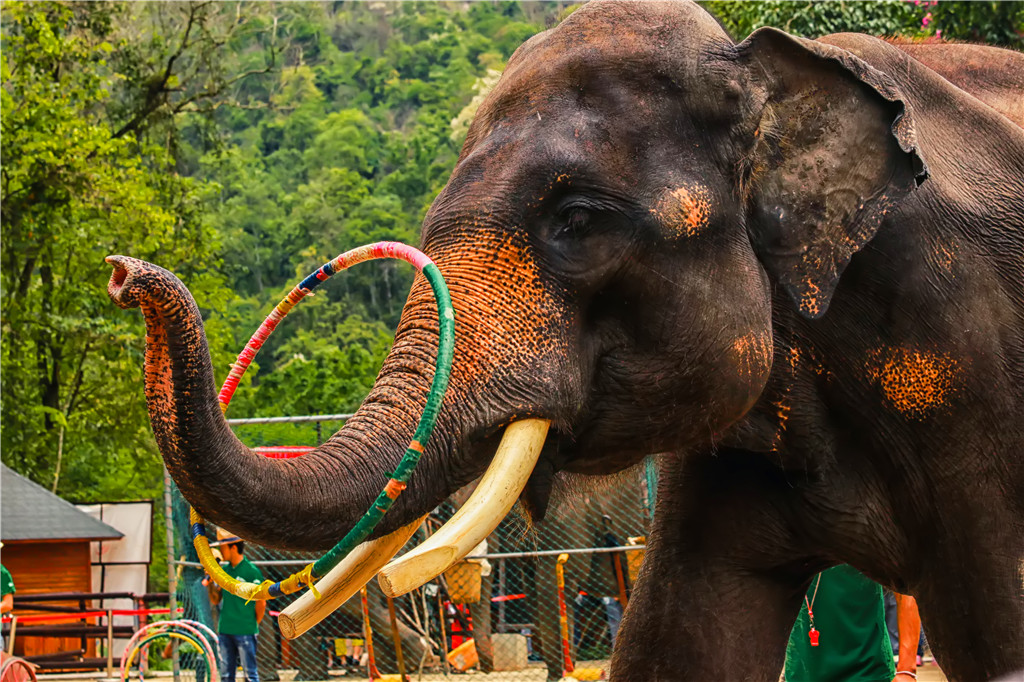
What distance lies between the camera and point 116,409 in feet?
72.9

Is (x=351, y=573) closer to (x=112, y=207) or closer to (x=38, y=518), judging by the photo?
(x=38, y=518)

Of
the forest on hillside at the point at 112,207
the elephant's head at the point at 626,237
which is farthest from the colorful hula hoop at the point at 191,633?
the elephant's head at the point at 626,237

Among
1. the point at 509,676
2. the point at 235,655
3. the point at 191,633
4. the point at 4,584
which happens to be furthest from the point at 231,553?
the point at 509,676

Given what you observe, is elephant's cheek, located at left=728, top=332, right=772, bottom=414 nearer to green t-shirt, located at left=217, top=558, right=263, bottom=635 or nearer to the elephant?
the elephant

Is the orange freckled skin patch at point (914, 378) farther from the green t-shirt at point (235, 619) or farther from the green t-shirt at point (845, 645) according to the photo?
the green t-shirt at point (235, 619)

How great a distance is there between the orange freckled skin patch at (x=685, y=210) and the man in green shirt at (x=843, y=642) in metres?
2.27

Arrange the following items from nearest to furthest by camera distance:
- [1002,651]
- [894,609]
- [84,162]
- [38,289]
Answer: [1002,651], [894,609], [84,162], [38,289]

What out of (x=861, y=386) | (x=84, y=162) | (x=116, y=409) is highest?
(x=861, y=386)

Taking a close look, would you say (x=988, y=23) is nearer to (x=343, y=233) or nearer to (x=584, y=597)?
(x=584, y=597)

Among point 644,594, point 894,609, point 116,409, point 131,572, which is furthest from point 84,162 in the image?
point 644,594

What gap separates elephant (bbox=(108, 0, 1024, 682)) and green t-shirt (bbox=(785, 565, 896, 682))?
1.41 metres

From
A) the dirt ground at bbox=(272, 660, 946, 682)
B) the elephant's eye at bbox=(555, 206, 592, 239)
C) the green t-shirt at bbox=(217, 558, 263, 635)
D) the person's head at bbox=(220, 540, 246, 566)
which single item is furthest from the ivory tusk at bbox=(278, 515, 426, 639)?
the dirt ground at bbox=(272, 660, 946, 682)

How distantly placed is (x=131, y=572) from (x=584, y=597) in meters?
9.03

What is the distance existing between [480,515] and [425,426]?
0.87ft
